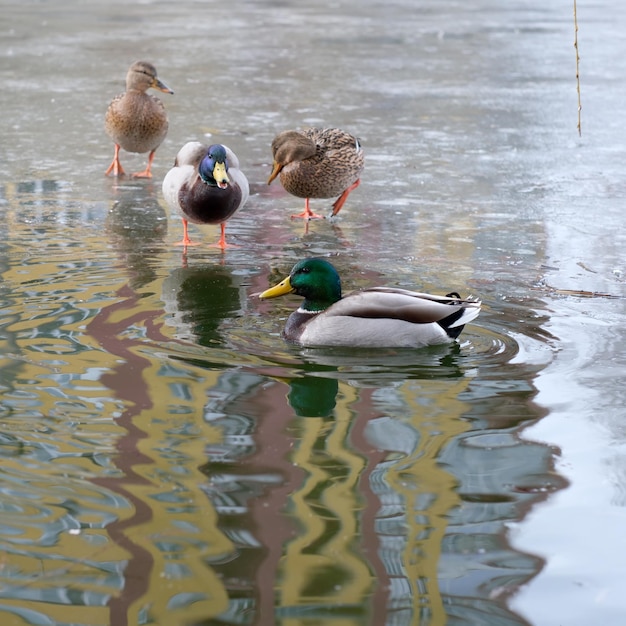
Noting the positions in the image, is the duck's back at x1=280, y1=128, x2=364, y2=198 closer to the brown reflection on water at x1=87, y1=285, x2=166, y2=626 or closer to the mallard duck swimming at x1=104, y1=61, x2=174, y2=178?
the mallard duck swimming at x1=104, y1=61, x2=174, y2=178

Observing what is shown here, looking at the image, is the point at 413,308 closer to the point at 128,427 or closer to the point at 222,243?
the point at 128,427

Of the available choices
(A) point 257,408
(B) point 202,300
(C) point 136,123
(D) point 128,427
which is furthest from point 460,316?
(C) point 136,123

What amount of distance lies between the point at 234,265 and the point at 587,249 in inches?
73.8

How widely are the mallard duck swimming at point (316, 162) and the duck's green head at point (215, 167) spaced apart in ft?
1.94

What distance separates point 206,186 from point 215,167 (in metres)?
0.14

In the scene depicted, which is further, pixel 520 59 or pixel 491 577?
pixel 520 59

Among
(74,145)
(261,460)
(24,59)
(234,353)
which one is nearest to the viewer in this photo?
(261,460)

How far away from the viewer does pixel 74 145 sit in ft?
29.2

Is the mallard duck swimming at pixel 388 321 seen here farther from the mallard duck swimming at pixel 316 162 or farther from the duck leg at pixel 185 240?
the mallard duck swimming at pixel 316 162

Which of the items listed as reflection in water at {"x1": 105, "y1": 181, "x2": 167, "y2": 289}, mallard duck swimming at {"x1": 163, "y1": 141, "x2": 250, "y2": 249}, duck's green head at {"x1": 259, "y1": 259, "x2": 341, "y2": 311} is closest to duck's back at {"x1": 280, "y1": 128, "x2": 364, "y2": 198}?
mallard duck swimming at {"x1": 163, "y1": 141, "x2": 250, "y2": 249}

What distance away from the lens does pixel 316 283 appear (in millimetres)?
4953

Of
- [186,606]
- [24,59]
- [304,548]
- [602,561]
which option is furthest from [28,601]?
[24,59]

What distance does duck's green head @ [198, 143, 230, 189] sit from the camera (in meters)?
6.20

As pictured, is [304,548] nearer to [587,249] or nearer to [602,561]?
[602,561]
